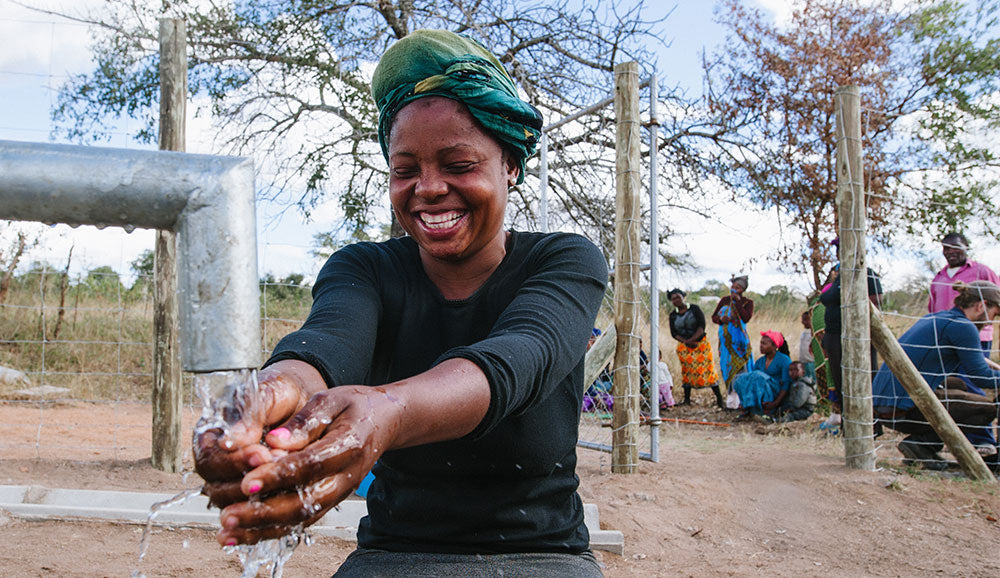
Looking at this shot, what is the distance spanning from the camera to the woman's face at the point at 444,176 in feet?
5.05

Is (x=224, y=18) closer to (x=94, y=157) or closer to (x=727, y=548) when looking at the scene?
(x=727, y=548)

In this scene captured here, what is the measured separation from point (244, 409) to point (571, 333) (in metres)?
0.69

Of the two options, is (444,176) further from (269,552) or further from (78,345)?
(78,345)

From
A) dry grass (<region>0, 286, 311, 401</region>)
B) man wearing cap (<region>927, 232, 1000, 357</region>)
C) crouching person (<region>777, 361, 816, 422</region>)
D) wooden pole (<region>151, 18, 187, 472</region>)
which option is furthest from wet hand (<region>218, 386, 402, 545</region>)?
dry grass (<region>0, 286, 311, 401</region>)

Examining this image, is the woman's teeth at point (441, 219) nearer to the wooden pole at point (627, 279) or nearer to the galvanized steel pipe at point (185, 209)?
the galvanized steel pipe at point (185, 209)

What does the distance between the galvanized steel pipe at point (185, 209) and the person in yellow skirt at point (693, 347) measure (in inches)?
368

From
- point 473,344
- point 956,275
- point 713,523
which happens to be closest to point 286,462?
point 473,344

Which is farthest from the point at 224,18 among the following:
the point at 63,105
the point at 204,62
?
the point at 63,105

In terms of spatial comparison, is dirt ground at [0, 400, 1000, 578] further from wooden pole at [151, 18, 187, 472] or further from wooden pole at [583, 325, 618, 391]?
wooden pole at [583, 325, 618, 391]

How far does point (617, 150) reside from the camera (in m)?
5.52

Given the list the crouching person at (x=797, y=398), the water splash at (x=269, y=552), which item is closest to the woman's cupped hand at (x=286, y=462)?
the water splash at (x=269, y=552)

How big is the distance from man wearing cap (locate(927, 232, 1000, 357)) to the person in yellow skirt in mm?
3117

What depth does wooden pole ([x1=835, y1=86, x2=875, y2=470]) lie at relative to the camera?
5461mm

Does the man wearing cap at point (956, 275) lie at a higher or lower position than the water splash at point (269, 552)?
higher
